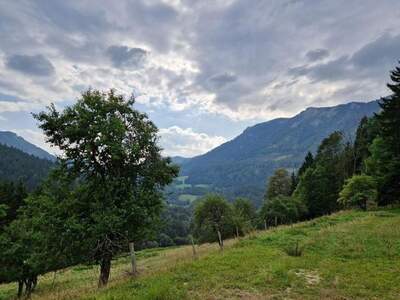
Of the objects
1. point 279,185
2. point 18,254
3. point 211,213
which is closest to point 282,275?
point 18,254

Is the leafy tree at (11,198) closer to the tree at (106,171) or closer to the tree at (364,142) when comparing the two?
the tree at (106,171)

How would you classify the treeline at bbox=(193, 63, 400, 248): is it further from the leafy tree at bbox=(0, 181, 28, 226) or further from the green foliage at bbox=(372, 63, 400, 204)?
the leafy tree at bbox=(0, 181, 28, 226)

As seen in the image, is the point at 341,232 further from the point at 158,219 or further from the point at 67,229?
the point at 67,229

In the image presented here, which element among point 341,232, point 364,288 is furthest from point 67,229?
point 341,232

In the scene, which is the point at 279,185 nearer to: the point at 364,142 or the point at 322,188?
the point at 322,188

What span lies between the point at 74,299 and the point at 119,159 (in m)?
8.30

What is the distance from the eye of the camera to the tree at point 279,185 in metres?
93.3

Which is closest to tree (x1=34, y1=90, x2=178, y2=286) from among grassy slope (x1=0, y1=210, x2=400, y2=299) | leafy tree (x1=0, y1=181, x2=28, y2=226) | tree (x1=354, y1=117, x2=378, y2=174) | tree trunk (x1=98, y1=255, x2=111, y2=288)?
tree trunk (x1=98, y1=255, x2=111, y2=288)

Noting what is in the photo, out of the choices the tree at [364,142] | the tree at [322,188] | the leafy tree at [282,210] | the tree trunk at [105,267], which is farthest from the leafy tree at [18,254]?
the tree at [364,142]

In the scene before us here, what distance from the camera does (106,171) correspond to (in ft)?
66.9

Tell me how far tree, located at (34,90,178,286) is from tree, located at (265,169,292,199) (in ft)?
250

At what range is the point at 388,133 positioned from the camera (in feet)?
129

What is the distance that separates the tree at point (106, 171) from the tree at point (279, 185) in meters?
76.2

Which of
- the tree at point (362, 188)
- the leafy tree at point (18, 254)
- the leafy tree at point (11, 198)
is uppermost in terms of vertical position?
the leafy tree at point (11, 198)
